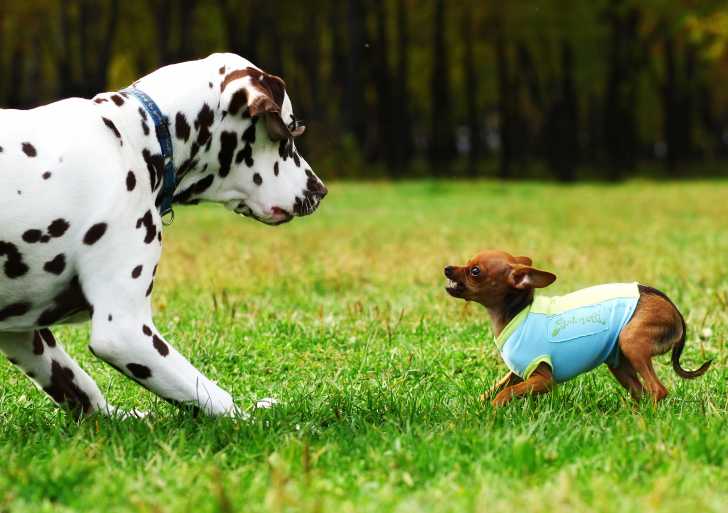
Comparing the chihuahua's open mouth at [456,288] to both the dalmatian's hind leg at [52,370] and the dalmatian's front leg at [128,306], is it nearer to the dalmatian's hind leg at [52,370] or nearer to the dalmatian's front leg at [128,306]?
the dalmatian's front leg at [128,306]

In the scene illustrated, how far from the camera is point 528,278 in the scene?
5.20m

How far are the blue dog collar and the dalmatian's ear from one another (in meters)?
0.30

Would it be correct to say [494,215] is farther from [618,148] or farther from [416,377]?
[618,148]

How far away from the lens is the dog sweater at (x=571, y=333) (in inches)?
200

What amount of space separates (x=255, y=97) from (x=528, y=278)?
1527mm

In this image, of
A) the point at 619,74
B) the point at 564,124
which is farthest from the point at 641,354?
the point at 564,124

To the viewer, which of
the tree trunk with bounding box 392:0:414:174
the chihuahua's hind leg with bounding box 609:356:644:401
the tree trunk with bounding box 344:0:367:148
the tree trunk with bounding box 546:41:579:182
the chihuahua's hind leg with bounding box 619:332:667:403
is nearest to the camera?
the chihuahua's hind leg with bounding box 619:332:667:403

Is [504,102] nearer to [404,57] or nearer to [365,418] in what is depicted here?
[404,57]

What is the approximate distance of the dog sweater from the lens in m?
5.08

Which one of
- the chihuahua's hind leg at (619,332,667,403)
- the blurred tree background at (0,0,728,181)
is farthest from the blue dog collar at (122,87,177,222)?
the blurred tree background at (0,0,728,181)

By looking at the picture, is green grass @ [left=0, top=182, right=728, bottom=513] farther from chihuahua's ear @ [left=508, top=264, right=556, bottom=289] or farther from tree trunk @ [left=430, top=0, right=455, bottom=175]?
tree trunk @ [left=430, top=0, right=455, bottom=175]

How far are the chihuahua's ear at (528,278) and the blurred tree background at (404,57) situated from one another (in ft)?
75.0

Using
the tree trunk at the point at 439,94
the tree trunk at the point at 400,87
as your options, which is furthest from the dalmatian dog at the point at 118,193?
the tree trunk at the point at 400,87

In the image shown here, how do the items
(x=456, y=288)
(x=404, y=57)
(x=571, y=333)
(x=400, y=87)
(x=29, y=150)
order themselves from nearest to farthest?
(x=29, y=150), (x=571, y=333), (x=456, y=288), (x=404, y=57), (x=400, y=87)
